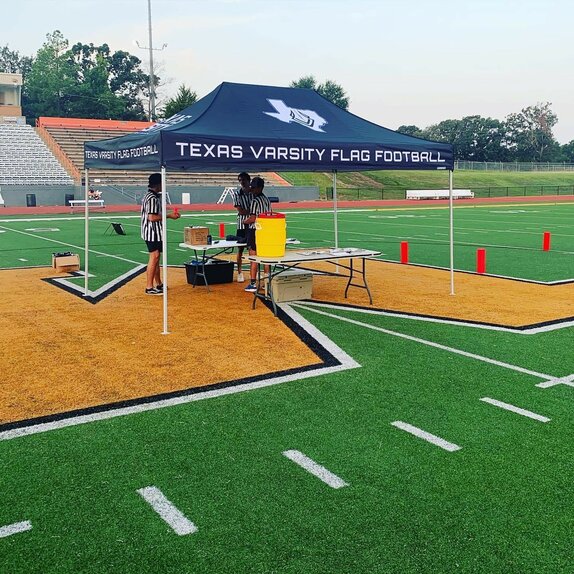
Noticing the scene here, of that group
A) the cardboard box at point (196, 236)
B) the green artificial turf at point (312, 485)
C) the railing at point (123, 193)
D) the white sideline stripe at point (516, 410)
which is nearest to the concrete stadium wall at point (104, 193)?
the railing at point (123, 193)

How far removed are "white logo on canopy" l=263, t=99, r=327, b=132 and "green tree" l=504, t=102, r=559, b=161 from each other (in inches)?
4167

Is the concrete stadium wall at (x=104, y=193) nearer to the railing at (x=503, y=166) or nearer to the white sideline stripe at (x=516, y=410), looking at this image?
the white sideline stripe at (x=516, y=410)

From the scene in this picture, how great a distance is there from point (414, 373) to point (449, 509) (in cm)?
269

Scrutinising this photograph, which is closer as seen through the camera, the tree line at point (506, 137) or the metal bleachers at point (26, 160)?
the metal bleachers at point (26, 160)

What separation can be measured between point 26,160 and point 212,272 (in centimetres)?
4414

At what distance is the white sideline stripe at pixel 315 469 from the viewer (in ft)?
14.3

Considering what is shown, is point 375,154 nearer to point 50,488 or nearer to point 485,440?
point 485,440

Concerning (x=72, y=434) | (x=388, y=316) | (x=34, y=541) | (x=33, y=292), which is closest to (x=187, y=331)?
(x=388, y=316)

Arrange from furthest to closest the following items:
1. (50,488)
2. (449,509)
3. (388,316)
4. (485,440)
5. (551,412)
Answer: (388,316), (551,412), (485,440), (50,488), (449,509)

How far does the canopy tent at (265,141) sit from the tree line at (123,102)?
55138 millimetres

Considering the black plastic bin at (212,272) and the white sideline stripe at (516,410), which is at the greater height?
the black plastic bin at (212,272)

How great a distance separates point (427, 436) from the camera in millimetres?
5105

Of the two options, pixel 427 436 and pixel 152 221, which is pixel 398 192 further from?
pixel 427 436

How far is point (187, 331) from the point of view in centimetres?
849
